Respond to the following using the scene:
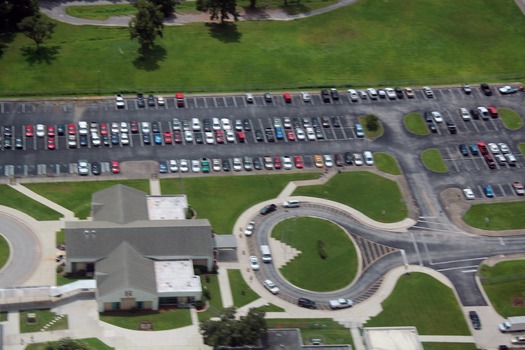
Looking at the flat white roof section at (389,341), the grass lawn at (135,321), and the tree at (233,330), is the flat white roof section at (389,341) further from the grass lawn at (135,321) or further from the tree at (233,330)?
the grass lawn at (135,321)

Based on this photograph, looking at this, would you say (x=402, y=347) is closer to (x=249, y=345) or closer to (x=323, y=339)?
(x=323, y=339)

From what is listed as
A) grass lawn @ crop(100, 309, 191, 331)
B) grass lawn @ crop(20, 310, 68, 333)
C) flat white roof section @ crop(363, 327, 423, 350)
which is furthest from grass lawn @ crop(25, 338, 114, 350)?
flat white roof section @ crop(363, 327, 423, 350)

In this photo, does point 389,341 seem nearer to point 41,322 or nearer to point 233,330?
point 233,330

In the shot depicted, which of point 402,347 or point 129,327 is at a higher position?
point 129,327

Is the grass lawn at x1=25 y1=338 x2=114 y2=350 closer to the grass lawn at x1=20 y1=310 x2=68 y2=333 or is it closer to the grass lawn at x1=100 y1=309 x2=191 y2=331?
the grass lawn at x1=20 y1=310 x2=68 y2=333

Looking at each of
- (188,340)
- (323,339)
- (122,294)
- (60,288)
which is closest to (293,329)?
(323,339)

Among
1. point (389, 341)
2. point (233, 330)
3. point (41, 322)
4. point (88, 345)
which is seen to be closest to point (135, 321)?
point (88, 345)
